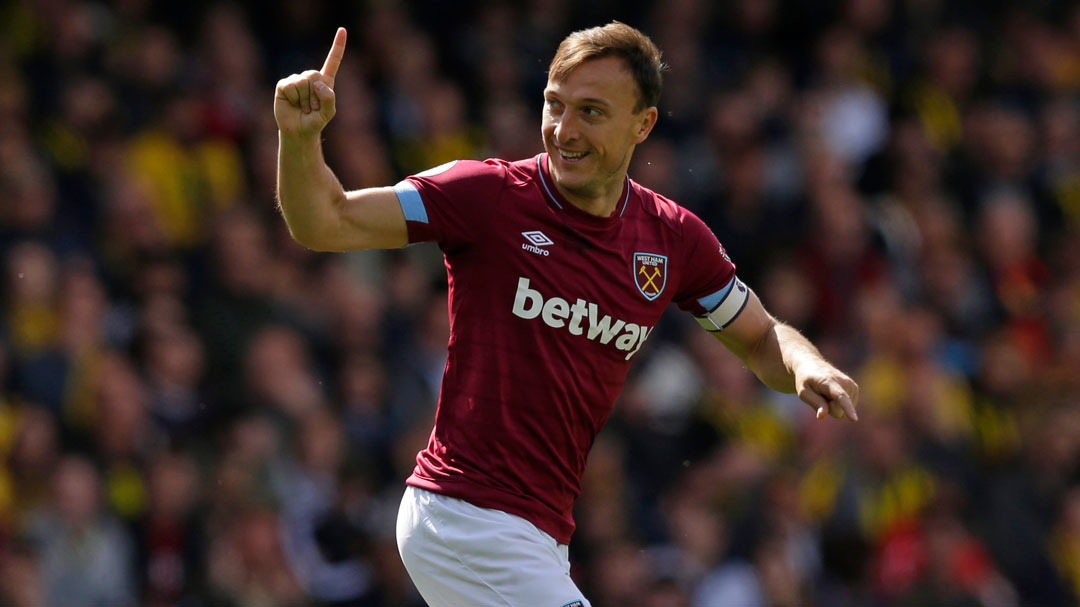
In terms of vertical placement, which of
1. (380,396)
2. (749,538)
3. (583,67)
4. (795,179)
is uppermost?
(583,67)

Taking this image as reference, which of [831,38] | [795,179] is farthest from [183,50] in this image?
[831,38]

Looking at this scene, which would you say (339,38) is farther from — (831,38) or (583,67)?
(831,38)

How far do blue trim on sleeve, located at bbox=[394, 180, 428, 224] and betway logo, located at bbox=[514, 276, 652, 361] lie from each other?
40cm

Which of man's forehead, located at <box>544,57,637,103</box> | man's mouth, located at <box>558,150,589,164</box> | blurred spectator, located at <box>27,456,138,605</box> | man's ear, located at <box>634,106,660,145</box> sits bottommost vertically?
blurred spectator, located at <box>27,456,138,605</box>

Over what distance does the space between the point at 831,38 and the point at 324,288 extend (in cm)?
595

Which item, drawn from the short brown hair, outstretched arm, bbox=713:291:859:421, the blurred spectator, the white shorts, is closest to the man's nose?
the short brown hair

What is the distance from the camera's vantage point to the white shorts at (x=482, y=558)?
15.6ft

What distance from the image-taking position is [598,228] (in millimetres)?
5125

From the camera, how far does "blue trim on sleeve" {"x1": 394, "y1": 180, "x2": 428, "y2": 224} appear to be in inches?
187

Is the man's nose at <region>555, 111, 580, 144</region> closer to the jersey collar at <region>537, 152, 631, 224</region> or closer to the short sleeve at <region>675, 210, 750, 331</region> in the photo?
the jersey collar at <region>537, 152, 631, 224</region>

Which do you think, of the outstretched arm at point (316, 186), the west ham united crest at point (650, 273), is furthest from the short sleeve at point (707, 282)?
the outstretched arm at point (316, 186)

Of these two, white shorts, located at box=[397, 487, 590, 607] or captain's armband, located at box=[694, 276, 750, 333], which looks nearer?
white shorts, located at box=[397, 487, 590, 607]

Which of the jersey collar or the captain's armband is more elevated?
the jersey collar

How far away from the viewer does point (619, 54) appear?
199 inches
